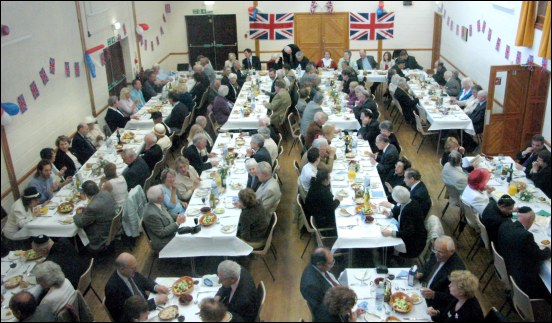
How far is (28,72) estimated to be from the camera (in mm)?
8727

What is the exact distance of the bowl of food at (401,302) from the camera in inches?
203

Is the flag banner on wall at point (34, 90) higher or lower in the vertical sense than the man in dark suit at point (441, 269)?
higher

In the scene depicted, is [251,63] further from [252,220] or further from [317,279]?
[317,279]

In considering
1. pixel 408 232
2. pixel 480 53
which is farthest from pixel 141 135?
pixel 480 53

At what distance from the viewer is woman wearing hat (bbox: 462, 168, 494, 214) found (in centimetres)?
692

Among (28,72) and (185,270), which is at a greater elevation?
(28,72)

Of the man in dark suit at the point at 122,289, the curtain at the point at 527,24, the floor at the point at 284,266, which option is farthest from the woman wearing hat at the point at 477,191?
the curtain at the point at 527,24

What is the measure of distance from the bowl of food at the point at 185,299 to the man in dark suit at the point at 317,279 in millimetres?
1197

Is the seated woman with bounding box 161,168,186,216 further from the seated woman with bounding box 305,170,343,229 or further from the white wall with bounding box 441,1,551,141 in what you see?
the white wall with bounding box 441,1,551,141

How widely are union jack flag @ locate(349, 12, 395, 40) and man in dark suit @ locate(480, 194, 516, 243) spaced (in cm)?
1261

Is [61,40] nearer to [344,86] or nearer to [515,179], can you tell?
[344,86]

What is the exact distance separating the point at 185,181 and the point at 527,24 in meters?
7.36

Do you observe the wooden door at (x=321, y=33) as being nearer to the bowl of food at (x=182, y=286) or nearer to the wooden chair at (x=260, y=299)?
the bowl of food at (x=182, y=286)

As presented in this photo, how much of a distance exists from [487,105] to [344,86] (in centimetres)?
366
